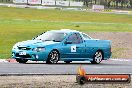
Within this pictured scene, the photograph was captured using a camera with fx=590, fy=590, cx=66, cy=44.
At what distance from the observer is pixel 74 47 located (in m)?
22.9

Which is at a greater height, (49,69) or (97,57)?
(49,69)

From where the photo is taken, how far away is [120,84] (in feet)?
47.6

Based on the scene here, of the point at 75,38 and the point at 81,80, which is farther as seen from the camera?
the point at 75,38

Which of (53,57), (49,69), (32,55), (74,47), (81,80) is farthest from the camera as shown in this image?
(74,47)

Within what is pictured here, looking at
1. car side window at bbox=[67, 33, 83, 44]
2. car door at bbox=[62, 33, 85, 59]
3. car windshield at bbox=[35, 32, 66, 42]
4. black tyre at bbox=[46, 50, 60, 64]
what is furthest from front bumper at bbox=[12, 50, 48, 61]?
car side window at bbox=[67, 33, 83, 44]

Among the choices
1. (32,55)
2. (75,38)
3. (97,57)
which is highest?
(75,38)

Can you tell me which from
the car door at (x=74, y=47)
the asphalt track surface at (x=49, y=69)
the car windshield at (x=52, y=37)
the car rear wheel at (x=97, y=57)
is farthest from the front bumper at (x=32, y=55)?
the car rear wheel at (x=97, y=57)

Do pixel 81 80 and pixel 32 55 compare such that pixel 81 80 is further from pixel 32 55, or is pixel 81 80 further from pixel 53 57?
pixel 53 57

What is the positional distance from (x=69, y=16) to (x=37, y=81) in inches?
2606

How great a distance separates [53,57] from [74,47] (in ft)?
4.66

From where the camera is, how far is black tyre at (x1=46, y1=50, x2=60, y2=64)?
21609 mm

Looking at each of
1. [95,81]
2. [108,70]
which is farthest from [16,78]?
[108,70]

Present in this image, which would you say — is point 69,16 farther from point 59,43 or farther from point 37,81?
point 37,81

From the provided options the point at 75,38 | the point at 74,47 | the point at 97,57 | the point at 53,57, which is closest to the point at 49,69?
the point at 53,57
